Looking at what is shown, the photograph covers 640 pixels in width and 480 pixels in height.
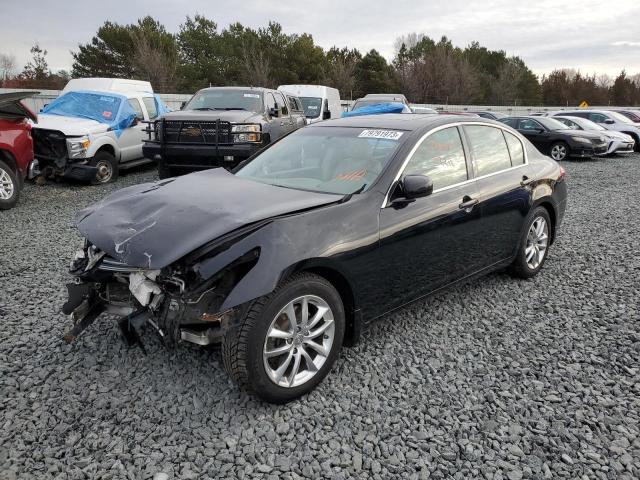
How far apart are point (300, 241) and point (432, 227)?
1236mm

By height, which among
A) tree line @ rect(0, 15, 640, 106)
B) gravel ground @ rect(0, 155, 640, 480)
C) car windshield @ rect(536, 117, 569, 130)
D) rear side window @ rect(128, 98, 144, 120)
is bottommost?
gravel ground @ rect(0, 155, 640, 480)

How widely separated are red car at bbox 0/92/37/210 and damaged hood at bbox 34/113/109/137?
108 cm

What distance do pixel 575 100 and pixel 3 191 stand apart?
6315cm

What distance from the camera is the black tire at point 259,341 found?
2.64 meters

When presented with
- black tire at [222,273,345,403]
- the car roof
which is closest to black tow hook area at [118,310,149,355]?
black tire at [222,273,345,403]

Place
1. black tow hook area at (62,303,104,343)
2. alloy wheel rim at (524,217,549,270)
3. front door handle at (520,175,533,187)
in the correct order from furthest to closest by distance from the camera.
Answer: alloy wheel rim at (524,217,549,270) → front door handle at (520,175,533,187) → black tow hook area at (62,303,104,343)

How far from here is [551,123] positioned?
16.7 metres

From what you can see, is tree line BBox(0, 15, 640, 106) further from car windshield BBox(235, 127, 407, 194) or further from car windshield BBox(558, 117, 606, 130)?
car windshield BBox(235, 127, 407, 194)

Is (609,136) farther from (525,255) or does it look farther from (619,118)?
(525,255)

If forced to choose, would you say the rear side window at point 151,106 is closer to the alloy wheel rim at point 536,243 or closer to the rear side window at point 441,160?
the rear side window at point 441,160

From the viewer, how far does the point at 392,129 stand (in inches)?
153

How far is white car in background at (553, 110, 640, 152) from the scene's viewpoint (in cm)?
1975

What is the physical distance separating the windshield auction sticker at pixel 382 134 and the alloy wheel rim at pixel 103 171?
7.47 metres

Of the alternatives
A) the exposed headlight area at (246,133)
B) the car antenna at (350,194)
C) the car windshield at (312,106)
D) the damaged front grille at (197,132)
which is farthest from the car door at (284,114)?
the car antenna at (350,194)
